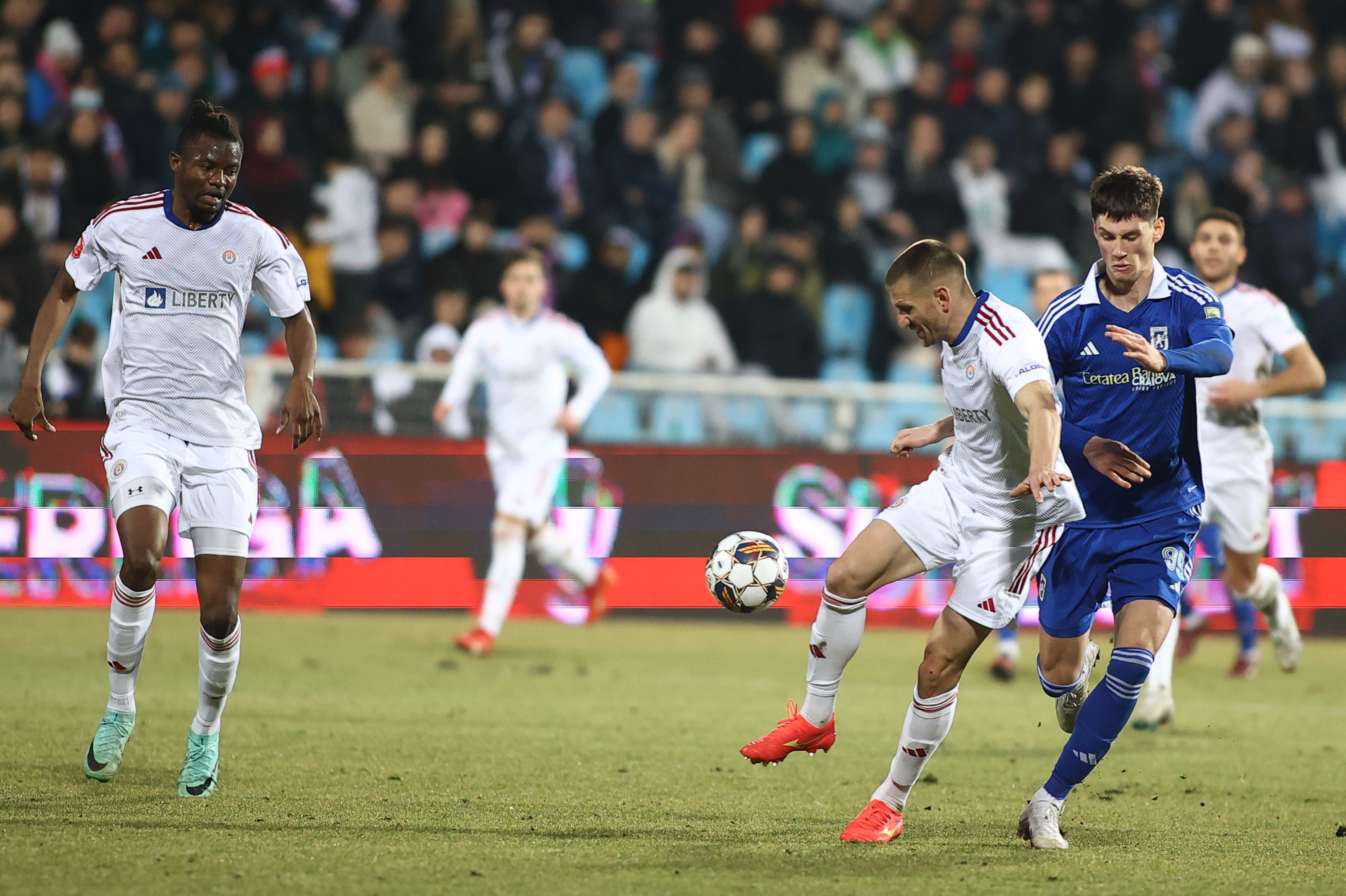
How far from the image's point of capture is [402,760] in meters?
6.43

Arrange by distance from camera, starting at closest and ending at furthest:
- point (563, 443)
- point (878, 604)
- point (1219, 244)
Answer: point (1219, 244)
point (563, 443)
point (878, 604)

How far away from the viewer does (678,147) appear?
1515 centimetres

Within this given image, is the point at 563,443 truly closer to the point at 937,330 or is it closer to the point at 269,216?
the point at 269,216

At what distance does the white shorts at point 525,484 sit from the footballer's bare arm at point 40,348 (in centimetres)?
506

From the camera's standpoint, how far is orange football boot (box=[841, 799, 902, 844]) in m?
5.12

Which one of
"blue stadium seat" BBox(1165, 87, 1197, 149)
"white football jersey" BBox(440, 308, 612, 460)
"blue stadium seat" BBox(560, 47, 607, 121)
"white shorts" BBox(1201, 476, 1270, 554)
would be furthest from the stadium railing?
"blue stadium seat" BBox(1165, 87, 1197, 149)

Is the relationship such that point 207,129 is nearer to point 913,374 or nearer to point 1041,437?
point 1041,437

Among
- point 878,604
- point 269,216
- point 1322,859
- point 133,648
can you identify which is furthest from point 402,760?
point 269,216

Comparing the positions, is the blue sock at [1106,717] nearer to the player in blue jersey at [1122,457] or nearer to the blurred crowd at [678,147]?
the player in blue jersey at [1122,457]

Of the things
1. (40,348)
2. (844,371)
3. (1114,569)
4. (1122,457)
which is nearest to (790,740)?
(1114,569)

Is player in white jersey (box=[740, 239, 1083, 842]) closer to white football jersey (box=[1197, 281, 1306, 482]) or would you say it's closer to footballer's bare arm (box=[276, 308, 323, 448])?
footballer's bare arm (box=[276, 308, 323, 448])

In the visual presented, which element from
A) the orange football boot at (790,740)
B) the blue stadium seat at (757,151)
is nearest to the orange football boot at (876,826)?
the orange football boot at (790,740)

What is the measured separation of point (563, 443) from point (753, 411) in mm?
2172

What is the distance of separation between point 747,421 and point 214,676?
286 inches
